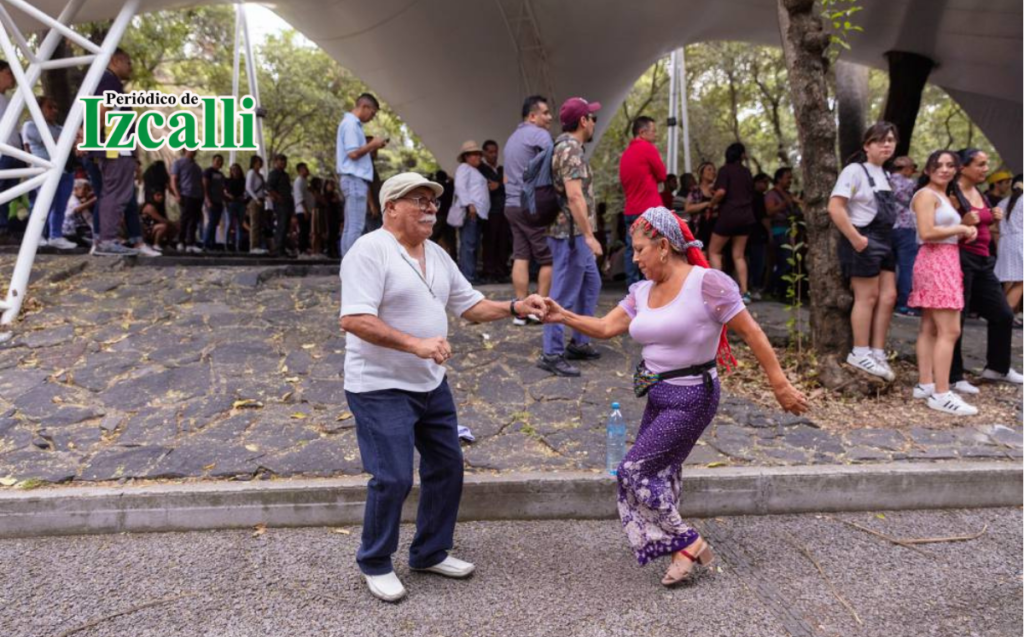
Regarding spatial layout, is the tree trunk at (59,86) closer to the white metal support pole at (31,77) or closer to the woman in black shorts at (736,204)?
the white metal support pole at (31,77)

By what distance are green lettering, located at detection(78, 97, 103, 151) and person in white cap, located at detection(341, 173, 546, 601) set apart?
570cm

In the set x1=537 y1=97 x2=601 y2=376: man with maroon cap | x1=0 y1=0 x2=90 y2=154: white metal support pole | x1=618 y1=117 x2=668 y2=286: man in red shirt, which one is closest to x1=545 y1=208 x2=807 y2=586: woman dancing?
x1=537 y1=97 x2=601 y2=376: man with maroon cap

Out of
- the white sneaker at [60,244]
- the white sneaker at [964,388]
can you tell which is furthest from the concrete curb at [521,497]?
the white sneaker at [60,244]

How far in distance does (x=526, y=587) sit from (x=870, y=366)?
12.5ft

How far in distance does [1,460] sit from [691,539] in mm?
4013

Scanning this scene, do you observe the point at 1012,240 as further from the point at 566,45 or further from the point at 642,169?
the point at 566,45

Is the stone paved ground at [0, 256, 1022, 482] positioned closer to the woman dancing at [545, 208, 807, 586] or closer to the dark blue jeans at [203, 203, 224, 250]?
the woman dancing at [545, 208, 807, 586]

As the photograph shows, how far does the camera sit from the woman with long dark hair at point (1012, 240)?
22.0ft

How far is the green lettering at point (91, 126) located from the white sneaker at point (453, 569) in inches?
248

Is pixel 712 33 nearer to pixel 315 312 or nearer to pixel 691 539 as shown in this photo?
pixel 315 312

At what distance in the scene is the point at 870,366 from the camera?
5.60 metres

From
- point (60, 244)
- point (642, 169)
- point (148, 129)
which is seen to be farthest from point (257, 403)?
point (148, 129)


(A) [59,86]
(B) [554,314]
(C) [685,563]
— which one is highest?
(A) [59,86]

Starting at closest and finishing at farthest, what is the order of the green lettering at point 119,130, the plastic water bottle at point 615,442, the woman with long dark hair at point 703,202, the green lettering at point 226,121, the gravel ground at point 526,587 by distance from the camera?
the gravel ground at point 526,587, the plastic water bottle at point 615,442, the green lettering at point 119,130, the woman with long dark hair at point 703,202, the green lettering at point 226,121
